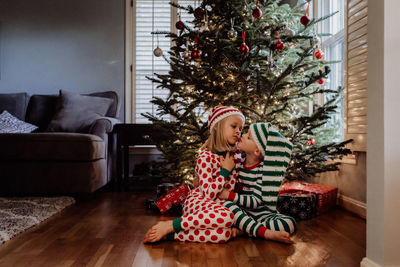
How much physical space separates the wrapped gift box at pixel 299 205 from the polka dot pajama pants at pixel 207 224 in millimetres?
676

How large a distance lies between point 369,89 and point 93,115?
2970 mm

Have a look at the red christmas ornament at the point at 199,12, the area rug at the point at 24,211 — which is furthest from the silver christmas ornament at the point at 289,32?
the area rug at the point at 24,211

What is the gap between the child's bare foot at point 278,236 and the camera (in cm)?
164

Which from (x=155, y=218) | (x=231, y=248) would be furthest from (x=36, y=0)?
(x=231, y=248)

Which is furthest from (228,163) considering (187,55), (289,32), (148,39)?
(148,39)

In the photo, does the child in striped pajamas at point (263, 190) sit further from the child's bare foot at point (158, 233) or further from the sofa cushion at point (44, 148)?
the sofa cushion at point (44, 148)

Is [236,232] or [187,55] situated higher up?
[187,55]

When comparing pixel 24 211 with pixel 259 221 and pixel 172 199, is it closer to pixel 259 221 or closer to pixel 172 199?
pixel 172 199

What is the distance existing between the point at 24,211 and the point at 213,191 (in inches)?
56.2

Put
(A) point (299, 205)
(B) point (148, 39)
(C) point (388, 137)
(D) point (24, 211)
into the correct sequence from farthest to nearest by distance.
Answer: (B) point (148, 39)
(D) point (24, 211)
(A) point (299, 205)
(C) point (388, 137)

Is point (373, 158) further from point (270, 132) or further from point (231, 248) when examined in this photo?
point (231, 248)

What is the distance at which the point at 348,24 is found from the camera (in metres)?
2.38

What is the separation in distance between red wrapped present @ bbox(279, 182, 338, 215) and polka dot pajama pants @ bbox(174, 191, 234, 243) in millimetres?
854

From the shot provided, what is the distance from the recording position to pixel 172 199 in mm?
2279
